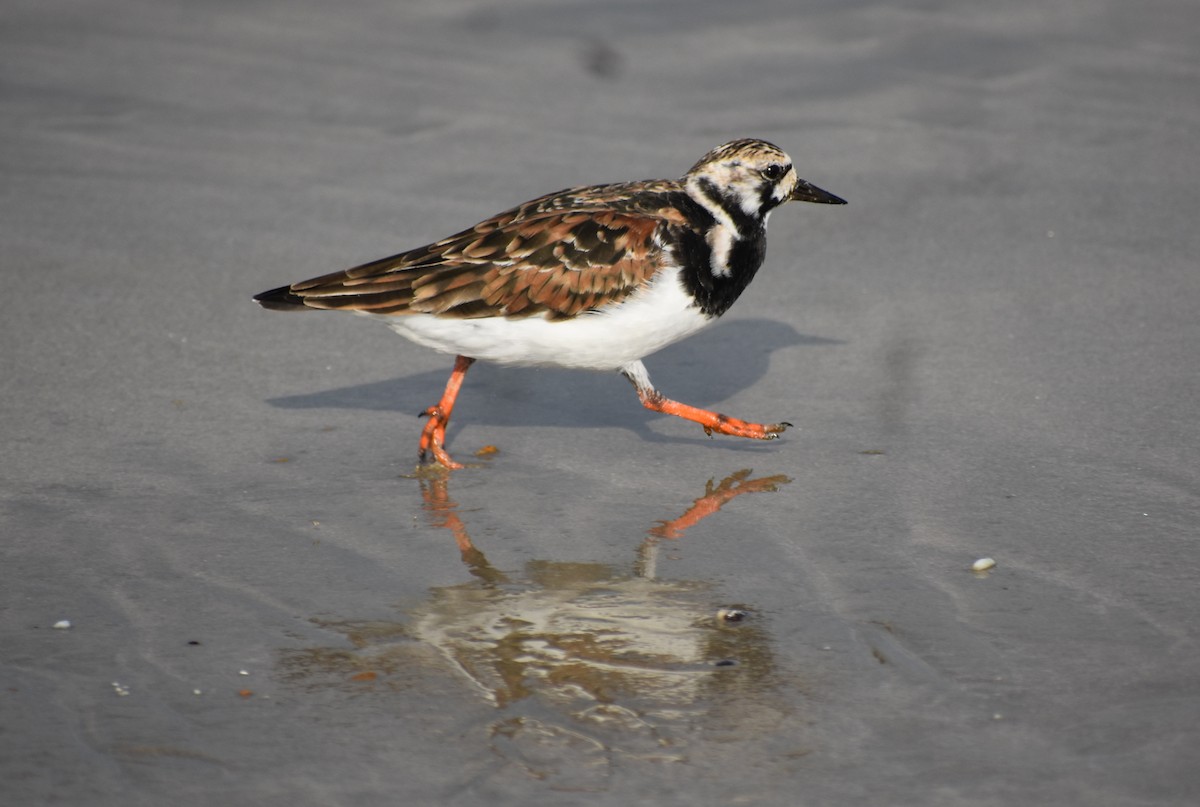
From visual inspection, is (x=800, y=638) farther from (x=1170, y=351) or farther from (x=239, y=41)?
(x=239, y=41)

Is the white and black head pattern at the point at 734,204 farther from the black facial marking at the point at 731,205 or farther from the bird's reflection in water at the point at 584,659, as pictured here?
the bird's reflection in water at the point at 584,659

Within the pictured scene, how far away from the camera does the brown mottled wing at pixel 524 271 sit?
5.64m

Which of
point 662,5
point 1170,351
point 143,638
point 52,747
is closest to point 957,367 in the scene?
point 1170,351

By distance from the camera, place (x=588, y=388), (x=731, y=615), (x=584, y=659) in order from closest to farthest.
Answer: (x=584, y=659) → (x=731, y=615) → (x=588, y=388)

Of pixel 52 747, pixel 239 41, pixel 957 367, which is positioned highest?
pixel 239 41

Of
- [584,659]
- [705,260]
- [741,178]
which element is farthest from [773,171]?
[584,659]

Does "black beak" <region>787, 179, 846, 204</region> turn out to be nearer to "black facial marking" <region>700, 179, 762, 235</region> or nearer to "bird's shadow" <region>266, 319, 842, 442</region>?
"black facial marking" <region>700, 179, 762, 235</region>

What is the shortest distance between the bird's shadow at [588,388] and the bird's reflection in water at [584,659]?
1.42 metres

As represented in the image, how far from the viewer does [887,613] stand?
436 centimetres

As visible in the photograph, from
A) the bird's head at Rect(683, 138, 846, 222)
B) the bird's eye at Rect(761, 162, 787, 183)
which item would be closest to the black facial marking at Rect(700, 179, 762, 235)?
the bird's head at Rect(683, 138, 846, 222)

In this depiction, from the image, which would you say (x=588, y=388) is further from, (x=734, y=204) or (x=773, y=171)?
(x=773, y=171)

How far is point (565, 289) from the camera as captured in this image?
223 inches

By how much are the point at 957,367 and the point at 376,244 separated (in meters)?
3.19

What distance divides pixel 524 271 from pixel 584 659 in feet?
6.68
